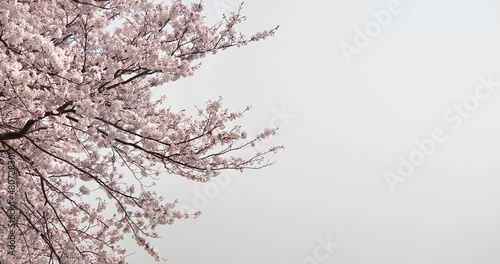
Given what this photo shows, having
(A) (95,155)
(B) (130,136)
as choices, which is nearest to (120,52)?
(B) (130,136)

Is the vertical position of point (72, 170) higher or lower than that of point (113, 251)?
higher

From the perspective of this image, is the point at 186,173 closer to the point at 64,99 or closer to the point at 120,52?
the point at 120,52

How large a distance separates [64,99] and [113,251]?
9.70 ft

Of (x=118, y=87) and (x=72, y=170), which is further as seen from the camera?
(x=72, y=170)

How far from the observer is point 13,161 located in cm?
541

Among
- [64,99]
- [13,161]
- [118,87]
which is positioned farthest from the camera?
[13,161]

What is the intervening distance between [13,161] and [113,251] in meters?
1.69

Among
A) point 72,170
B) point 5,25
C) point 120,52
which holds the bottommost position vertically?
point 5,25

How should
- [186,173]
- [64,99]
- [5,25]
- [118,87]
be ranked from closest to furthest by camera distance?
1. [5,25]
2. [64,99]
3. [118,87]
4. [186,173]

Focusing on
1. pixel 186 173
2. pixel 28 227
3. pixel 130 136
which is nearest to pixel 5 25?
pixel 130 136

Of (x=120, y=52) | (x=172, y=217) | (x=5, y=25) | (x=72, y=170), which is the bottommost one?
(x=172, y=217)

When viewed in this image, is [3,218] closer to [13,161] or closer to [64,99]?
[13,161]

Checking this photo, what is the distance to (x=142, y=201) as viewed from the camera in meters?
5.52

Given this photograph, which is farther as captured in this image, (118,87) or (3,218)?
(3,218)
